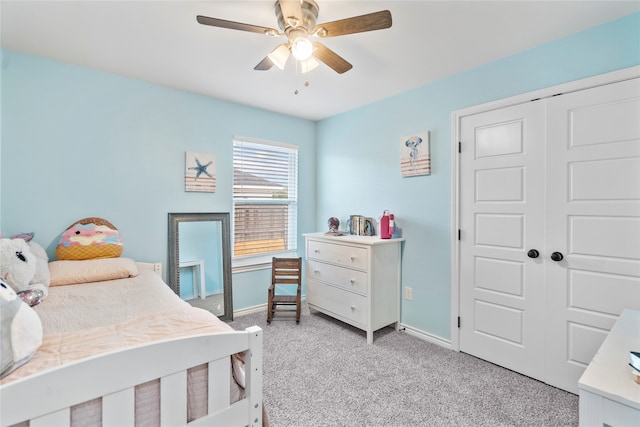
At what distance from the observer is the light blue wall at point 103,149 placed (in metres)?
2.15

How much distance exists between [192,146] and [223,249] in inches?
42.9

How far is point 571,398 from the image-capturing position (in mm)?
1865

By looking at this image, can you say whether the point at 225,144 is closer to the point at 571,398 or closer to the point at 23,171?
the point at 23,171

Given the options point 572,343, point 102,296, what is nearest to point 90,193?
point 102,296

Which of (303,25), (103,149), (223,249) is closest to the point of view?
(303,25)

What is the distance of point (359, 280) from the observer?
270 cm

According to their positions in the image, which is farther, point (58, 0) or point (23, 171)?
point (23, 171)

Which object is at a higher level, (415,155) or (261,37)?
(261,37)

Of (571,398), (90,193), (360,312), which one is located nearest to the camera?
(571,398)

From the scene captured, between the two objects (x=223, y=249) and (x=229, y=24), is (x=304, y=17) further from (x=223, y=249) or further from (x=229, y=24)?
(x=223, y=249)

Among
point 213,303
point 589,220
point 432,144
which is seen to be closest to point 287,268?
point 213,303

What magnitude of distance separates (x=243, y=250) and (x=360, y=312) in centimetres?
148

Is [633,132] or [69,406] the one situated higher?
[633,132]

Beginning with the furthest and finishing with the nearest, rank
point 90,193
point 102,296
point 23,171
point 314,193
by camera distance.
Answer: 1. point 314,193
2. point 90,193
3. point 23,171
4. point 102,296
